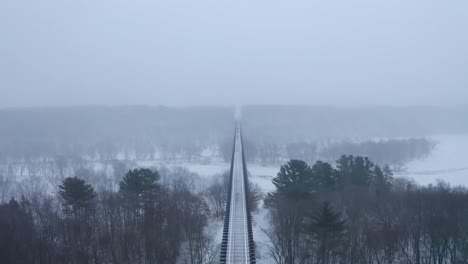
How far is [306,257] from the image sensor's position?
15094 mm

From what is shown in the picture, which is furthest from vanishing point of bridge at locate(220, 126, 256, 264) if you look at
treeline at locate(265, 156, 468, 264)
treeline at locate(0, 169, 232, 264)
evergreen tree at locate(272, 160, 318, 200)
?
evergreen tree at locate(272, 160, 318, 200)

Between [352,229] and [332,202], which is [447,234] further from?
[332,202]

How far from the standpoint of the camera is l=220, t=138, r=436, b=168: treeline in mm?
49500

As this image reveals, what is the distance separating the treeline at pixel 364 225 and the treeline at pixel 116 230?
149 inches

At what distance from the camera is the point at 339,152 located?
51.2 metres

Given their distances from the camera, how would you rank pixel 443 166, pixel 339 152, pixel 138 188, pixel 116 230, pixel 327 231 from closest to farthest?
1. pixel 327 231
2. pixel 116 230
3. pixel 138 188
4. pixel 443 166
5. pixel 339 152

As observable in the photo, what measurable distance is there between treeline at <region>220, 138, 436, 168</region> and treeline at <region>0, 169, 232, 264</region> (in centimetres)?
2966

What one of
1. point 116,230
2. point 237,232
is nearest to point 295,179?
point 237,232

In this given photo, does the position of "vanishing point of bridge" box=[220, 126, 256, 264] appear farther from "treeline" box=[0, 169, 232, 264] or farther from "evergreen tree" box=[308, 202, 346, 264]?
"evergreen tree" box=[308, 202, 346, 264]

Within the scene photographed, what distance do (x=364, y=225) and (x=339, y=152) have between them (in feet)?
118

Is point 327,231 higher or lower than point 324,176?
lower

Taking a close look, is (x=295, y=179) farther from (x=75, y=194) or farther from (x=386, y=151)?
(x=386, y=151)

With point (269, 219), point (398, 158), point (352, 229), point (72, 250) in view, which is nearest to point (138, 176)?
point (72, 250)

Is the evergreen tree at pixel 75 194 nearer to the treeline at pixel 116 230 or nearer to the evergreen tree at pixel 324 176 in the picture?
the treeline at pixel 116 230
